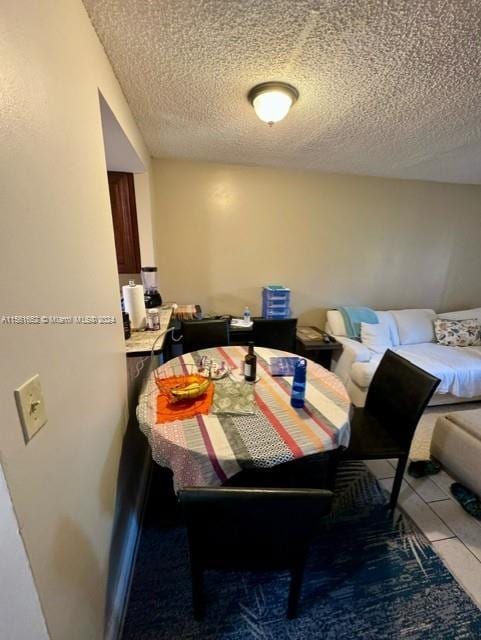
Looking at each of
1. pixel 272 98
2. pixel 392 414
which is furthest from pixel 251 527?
pixel 272 98

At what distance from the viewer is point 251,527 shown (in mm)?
863

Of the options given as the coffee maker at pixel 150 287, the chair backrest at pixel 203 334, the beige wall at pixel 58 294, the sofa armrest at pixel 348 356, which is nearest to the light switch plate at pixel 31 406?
the beige wall at pixel 58 294

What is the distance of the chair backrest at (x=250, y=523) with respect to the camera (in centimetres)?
77

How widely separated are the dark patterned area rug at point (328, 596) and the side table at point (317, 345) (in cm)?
158

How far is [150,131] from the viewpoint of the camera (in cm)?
201

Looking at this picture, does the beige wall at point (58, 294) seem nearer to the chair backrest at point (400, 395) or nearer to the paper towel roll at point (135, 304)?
the paper towel roll at point (135, 304)

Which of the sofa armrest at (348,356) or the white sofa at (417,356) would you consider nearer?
the white sofa at (417,356)

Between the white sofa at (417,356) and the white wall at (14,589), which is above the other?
the white wall at (14,589)

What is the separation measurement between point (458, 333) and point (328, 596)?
2.95 metres

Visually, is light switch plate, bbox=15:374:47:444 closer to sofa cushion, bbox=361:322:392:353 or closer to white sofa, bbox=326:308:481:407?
white sofa, bbox=326:308:481:407

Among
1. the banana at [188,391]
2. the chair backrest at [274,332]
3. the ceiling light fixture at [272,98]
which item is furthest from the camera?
the chair backrest at [274,332]

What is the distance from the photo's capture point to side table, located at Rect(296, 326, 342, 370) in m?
2.79

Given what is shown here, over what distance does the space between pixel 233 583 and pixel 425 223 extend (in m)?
3.92

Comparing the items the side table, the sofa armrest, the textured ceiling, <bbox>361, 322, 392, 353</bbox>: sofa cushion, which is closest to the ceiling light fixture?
the textured ceiling
